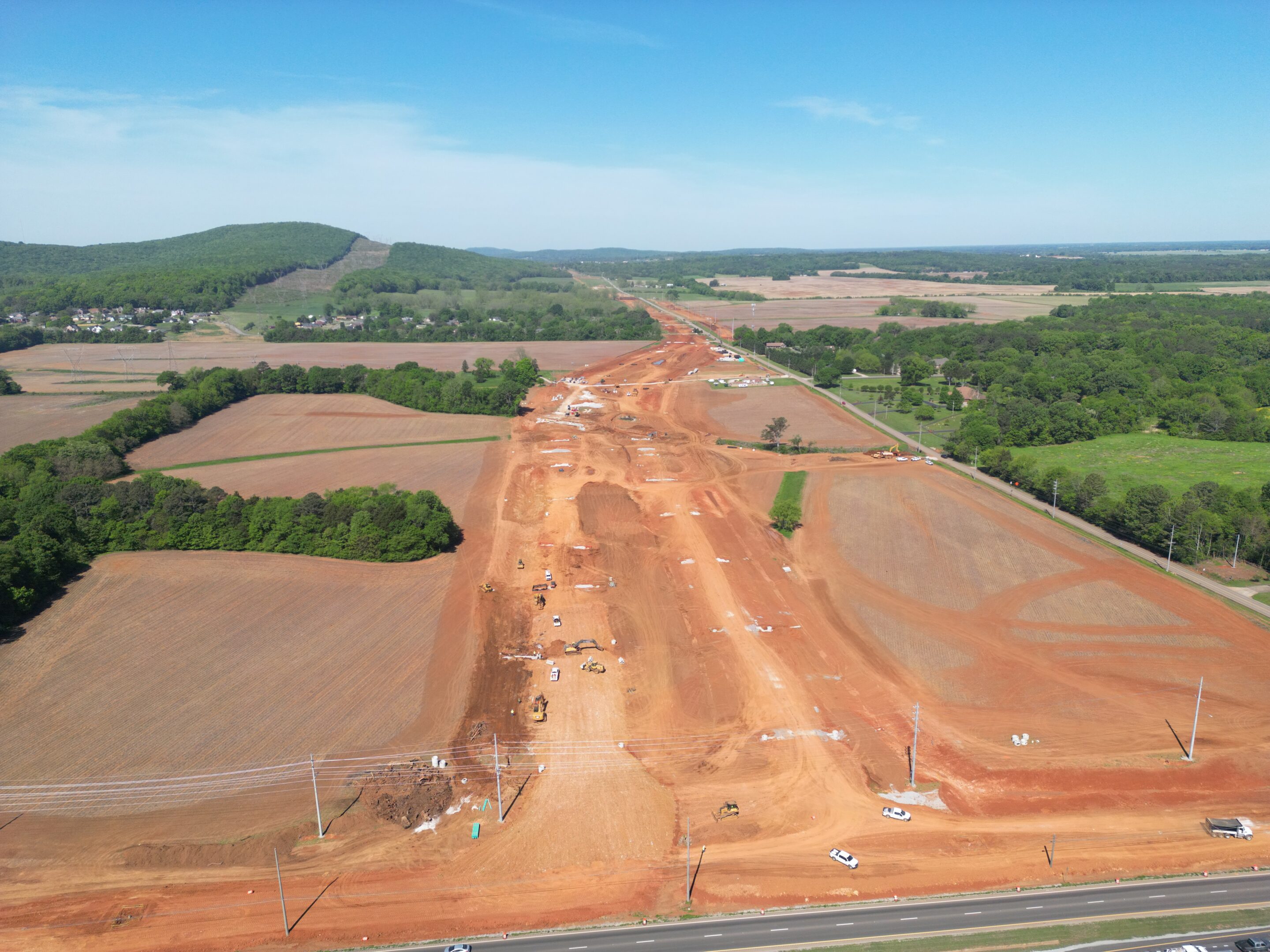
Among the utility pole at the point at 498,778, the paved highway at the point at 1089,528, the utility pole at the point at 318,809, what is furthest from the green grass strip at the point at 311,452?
the utility pole at the point at 498,778

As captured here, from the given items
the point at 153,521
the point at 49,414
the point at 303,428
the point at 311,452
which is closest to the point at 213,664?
the point at 153,521

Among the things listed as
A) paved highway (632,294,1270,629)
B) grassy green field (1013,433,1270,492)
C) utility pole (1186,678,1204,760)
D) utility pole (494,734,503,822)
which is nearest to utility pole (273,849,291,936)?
utility pole (494,734,503,822)

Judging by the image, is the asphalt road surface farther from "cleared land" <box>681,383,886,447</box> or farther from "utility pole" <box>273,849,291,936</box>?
"cleared land" <box>681,383,886,447</box>

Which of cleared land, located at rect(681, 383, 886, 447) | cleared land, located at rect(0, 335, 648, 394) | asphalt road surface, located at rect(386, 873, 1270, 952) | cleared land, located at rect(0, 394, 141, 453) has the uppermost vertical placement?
cleared land, located at rect(0, 335, 648, 394)

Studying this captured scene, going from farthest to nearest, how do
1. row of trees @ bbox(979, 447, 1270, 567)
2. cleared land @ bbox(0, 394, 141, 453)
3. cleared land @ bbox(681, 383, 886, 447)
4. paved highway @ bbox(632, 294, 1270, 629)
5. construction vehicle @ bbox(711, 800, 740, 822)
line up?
1. cleared land @ bbox(681, 383, 886, 447)
2. cleared land @ bbox(0, 394, 141, 453)
3. row of trees @ bbox(979, 447, 1270, 567)
4. paved highway @ bbox(632, 294, 1270, 629)
5. construction vehicle @ bbox(711, 800, 740, 822)

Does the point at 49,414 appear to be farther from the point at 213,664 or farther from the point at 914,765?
the point at 914,765

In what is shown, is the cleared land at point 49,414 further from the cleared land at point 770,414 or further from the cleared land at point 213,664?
the cleared land at point 770,414

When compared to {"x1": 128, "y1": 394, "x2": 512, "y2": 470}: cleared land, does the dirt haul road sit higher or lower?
lower
